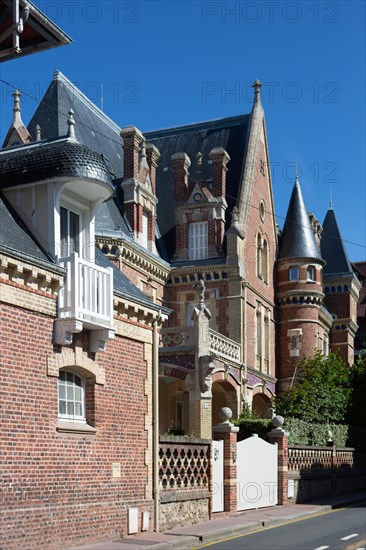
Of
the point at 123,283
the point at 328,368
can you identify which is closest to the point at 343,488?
the point at 328,368

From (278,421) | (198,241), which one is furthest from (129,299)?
(198,241)

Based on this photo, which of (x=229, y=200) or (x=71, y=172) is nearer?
(x=71, y=172)

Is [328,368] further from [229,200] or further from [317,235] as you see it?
[317,235]

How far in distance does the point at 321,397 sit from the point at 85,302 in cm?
2115

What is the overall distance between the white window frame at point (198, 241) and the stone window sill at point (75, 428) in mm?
21750

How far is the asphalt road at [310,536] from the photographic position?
15852 mm

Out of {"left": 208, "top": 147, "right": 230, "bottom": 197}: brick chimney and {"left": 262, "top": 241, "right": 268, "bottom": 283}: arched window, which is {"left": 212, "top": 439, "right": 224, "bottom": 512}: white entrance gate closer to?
{"left": 208, "top": 147, "right": 230, "bottom": 197}: brick chimney

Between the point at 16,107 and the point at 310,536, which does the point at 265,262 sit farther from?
the point at 310,536

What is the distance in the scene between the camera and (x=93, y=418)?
1555 centimetres

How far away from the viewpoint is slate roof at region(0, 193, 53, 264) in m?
14.0

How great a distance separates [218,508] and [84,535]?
6559 mm

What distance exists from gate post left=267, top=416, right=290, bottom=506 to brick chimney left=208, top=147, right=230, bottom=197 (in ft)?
45.8

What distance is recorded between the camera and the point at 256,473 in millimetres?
23438

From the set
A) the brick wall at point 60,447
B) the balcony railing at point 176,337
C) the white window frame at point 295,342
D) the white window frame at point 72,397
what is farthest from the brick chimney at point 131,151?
the white window frame at point 72,397
